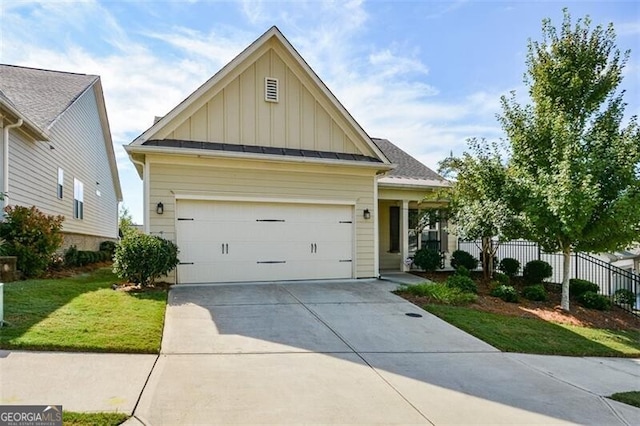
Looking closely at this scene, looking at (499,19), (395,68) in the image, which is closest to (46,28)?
(395,68)

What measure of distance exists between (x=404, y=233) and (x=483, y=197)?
11.7ft

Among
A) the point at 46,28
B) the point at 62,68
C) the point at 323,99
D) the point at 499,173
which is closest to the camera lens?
the point at 46,28

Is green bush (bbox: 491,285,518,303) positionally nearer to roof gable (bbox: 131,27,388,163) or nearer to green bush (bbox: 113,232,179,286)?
roof gable (bbox: 131,27,388,163)

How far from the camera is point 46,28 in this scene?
29.6 ft

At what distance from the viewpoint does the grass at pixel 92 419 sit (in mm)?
3266

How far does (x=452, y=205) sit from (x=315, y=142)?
4.95m

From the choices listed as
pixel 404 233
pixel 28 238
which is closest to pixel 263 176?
pixel 28 238

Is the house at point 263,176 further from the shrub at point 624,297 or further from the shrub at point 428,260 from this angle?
the shrub at point 624,297

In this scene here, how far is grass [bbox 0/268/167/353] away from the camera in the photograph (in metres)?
5.12

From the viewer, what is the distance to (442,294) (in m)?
9.78

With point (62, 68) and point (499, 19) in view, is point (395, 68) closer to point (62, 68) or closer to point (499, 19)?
point (499, 19)

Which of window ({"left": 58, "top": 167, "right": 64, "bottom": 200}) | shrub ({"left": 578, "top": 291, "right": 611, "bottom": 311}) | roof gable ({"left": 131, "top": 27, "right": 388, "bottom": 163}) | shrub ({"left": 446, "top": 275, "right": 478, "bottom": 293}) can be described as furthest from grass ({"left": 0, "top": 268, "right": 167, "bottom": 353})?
shrub ({"left": 578, "top": 291, "right": 611, "bottom": 311})

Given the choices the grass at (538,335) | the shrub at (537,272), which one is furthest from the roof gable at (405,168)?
the grass at (538,335)

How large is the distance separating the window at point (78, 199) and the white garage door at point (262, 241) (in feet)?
26.6
